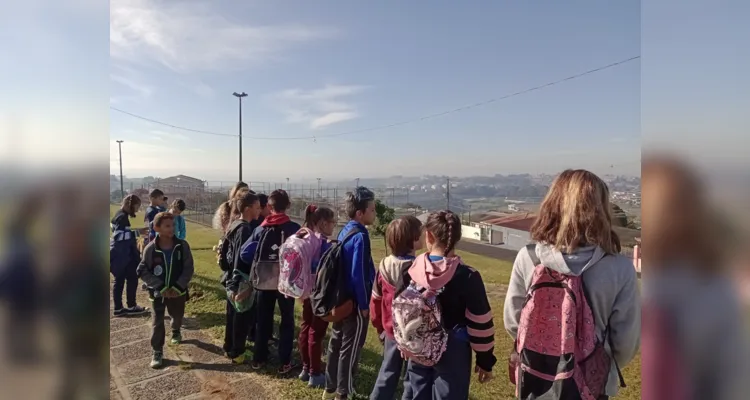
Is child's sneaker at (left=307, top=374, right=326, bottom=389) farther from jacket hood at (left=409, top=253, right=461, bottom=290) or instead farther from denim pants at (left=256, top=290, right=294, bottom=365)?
jacket hood at (left=409, top=253, right=461, bottom=290)

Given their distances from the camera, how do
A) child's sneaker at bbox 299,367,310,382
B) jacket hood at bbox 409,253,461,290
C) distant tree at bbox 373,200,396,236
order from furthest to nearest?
distant tree at bbox 373,200,396,236 < child's sneaker at bbox 299,367,310,382 < jacket hood at bbox 409,253,461,290

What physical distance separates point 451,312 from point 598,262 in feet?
Result: 2.79

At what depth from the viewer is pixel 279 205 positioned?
3.78m

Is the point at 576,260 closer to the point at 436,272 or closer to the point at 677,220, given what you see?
the point at 436,272

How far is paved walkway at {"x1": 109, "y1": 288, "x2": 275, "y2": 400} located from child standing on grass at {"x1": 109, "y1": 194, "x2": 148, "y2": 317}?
0.86 metres

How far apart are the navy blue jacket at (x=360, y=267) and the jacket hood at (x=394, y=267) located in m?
0.42

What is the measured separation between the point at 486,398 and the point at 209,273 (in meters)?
6.02

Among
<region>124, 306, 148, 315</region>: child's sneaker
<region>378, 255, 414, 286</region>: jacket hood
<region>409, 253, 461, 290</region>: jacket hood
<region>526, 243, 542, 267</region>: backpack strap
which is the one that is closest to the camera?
<region>526, 243, 542, 267</region>: backpack strap

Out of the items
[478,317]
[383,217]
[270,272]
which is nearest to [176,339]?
[270,272]

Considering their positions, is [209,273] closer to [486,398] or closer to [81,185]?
[486,398]

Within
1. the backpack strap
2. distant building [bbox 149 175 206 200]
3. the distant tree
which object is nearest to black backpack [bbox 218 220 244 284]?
the backpack strap

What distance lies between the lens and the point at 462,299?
227 centimetres

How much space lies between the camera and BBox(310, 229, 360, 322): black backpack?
3064mm

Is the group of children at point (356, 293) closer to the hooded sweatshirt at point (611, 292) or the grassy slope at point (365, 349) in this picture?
the grassy slope at point (365, 349)
